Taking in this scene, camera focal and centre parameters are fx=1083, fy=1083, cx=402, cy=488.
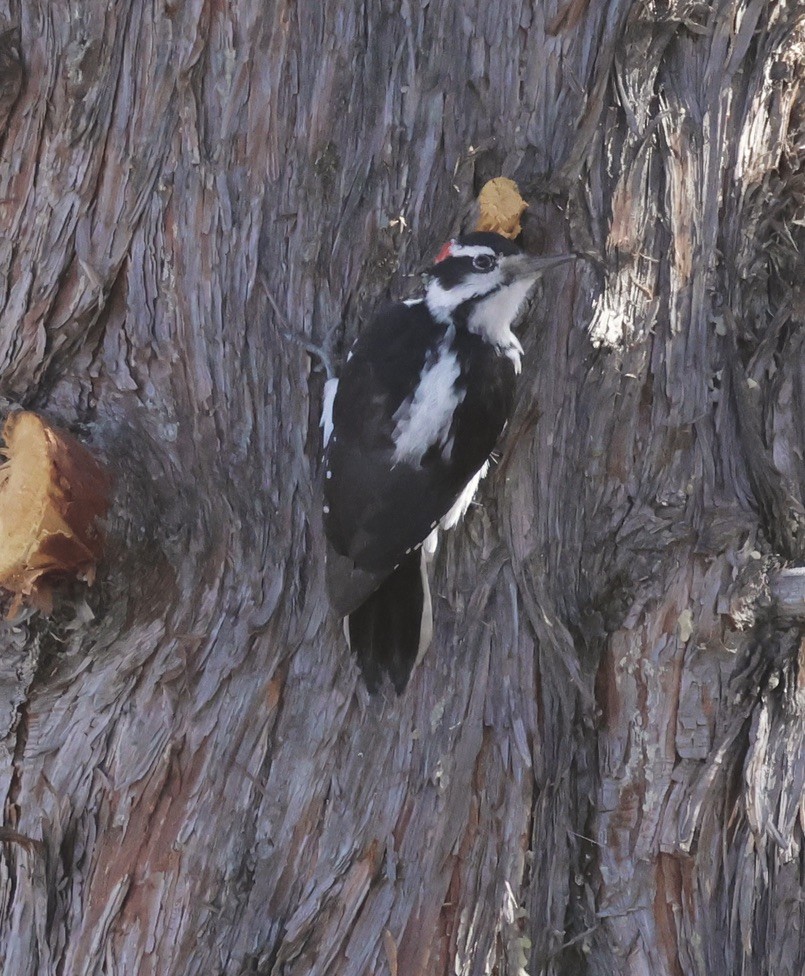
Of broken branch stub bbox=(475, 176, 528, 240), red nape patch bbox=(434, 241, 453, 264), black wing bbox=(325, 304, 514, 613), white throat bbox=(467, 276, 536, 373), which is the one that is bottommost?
black wing bbox=(325, 304, 514, 613)

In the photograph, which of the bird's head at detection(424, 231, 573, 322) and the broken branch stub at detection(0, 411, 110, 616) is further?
the bird's head at detection(424, 231, 573, 322)

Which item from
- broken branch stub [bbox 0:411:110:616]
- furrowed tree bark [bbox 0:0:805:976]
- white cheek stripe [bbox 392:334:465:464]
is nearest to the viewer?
broken branch stub [bbox 0:411:110:616]

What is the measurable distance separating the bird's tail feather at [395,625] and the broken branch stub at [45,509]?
24.7 inches

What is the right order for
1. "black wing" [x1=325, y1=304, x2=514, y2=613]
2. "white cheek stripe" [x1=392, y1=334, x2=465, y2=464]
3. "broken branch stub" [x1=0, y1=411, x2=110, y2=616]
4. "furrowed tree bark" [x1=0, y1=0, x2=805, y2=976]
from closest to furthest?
"broken branch stub" [x1=0, y1=411, x2=110, y2=616]
"furrowed tree bark" [x1=0, y1=0, x2=805, y2=976]
"black wing" [x1=325, y1=304, x2=514, y2=613]
"white cheek stripe" [x1=392, y1=334, x2=465, y2=464]

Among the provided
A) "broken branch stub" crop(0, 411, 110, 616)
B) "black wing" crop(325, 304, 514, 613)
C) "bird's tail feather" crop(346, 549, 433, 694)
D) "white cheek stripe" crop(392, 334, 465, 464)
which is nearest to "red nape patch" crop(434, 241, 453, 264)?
"black wing" crop(325, 304, 514, 613)

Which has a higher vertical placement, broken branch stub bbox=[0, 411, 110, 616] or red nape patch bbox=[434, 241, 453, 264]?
red nape patch bbox=[434, 241, 453, 264]

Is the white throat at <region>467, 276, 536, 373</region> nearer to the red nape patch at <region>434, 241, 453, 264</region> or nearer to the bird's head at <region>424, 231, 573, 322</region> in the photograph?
the bird's head at <region>424, 231, 573, 322</region>

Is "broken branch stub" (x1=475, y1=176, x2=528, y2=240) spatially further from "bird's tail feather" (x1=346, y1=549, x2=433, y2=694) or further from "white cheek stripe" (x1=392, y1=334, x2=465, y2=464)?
"bird's tail feather" (x1=346, y1=549, x2=433, y2=694)

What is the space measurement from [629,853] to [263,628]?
983mm

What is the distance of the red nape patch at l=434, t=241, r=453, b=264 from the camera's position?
266 centimetres

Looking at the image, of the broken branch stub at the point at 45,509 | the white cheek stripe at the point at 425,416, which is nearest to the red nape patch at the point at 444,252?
the white cheek stripe at the point at 425,416

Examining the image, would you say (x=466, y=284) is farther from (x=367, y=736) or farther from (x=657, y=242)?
(x=367, y=736)

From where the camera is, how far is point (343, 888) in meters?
2.40

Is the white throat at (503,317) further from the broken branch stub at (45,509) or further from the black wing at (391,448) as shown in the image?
the broken branch stub at (45,509)
